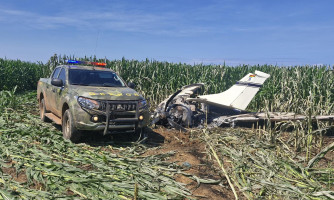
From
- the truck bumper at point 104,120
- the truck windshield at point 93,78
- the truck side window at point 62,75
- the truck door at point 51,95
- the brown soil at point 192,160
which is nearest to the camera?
the brown soil at point 192,160

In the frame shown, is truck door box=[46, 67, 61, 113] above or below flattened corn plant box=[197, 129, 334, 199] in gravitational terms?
above

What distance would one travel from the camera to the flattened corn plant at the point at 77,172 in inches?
170

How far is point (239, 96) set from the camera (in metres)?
10.5

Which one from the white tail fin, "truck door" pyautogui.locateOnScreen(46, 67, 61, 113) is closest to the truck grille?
"truck door" pyautogui.locateOnScreen(46, 67, 61, 113)

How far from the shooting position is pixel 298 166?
18.3 ft

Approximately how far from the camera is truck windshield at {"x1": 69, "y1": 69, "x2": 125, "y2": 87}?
7.95 meters

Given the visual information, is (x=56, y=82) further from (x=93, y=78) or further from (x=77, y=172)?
(x=77, y=172)

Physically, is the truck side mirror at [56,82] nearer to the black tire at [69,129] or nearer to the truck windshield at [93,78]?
the truck windshield at [93,78]

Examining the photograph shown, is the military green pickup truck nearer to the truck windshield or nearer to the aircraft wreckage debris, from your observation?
the truck windshield

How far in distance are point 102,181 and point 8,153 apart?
2.60m

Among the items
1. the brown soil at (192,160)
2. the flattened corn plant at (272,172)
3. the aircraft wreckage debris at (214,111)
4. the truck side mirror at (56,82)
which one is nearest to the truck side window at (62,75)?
the truck side mirror at (56,82)

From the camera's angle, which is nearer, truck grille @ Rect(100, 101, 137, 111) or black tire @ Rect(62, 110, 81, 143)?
truck grille @ Rect(100, 101, 137, 111)

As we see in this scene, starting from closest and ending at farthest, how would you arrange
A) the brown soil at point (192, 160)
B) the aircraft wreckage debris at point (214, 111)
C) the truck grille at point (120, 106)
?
the brown soil at point (192, 160) → the truck grille at point (120, 106) → the aircraft wreckage debris at point (214, 111)

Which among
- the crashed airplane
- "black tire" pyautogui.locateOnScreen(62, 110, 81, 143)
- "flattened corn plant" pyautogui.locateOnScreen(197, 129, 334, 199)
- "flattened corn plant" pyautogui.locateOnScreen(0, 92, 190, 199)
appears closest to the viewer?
"flattened corn plant" pyautogui.locateOnScreen(0, 92, 190, 199)
